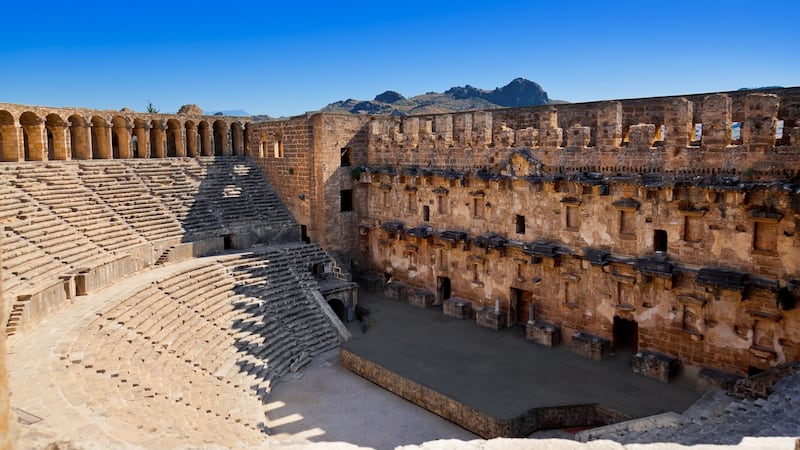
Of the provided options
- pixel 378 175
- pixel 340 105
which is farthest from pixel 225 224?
pixel 340 105

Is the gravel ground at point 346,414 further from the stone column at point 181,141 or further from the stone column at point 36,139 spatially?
the stone column at point 181,141

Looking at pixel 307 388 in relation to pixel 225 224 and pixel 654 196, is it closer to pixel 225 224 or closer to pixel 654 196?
pixel 225 224

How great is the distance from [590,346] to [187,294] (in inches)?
461

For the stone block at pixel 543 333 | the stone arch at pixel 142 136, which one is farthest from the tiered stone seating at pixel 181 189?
the stone block at pixel 543 333

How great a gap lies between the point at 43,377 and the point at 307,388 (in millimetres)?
6876

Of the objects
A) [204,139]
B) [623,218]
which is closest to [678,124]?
[623,218]

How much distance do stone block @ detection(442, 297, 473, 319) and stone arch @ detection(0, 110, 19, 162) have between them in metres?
15.4

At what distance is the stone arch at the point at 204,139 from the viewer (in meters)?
26.5

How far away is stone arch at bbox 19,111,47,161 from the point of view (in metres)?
20.6

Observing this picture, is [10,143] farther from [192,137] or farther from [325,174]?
[325,174]

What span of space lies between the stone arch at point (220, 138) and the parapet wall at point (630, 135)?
329 inches

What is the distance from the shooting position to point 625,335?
1744 cm

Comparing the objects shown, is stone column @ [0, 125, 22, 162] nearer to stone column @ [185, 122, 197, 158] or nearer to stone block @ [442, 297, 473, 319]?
stone column @ [185, 122, 197, 158]

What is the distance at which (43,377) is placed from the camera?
10633 mm
